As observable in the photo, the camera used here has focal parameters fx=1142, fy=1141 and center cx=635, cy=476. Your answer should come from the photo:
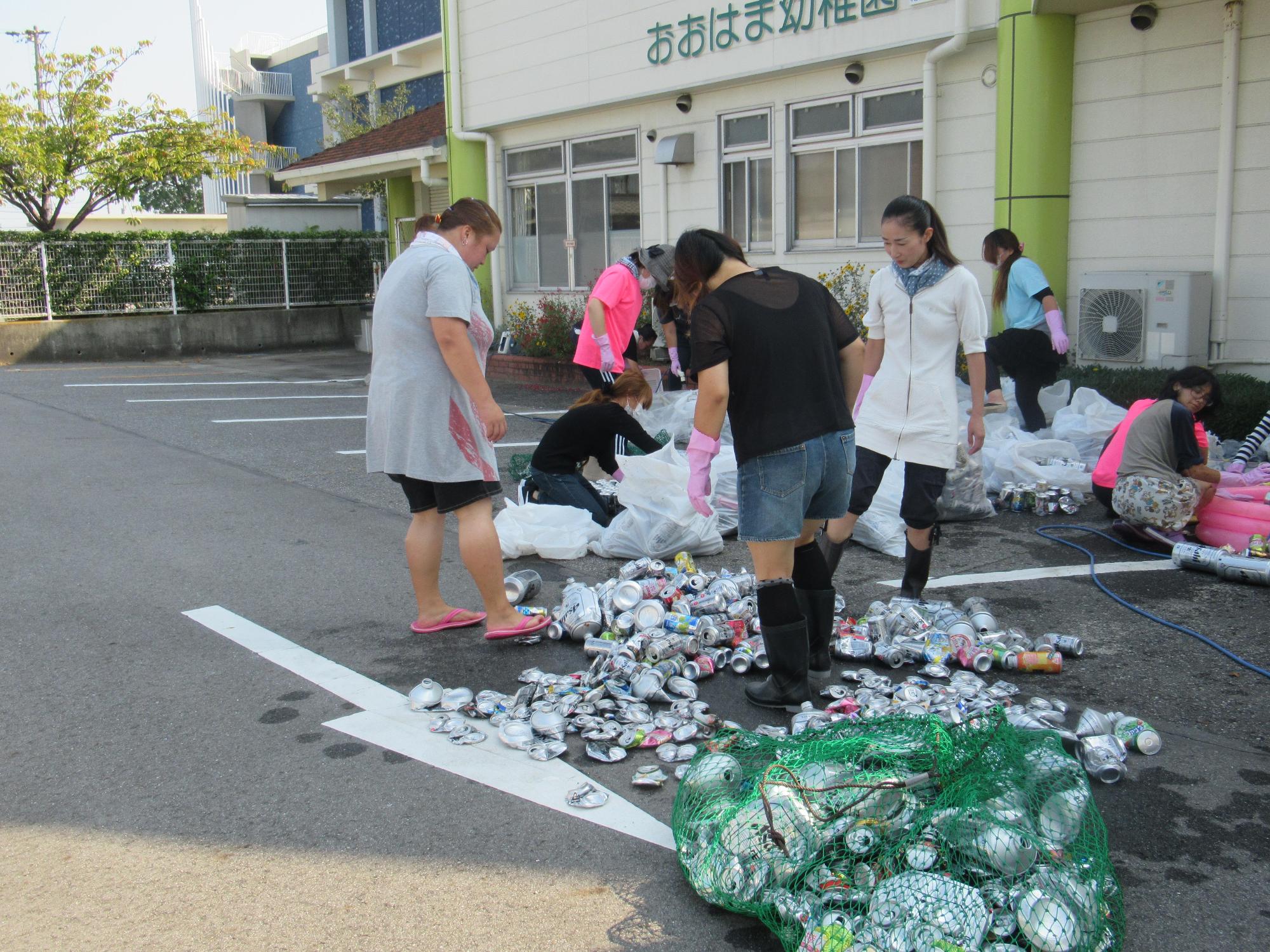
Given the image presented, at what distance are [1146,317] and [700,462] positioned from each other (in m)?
6.52

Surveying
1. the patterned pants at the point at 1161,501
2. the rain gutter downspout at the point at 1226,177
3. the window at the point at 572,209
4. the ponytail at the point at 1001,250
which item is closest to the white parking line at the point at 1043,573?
the patterned pants at the point at 1161,501

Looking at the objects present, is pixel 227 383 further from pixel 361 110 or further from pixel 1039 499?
pixel 361 110

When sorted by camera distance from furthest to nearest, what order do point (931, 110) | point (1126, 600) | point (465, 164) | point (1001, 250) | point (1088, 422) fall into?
1. point (465, 164)
2. point (931, 110)
3. point (1088, 422)
4. point (1001, 250)
5. point (1126, 600)

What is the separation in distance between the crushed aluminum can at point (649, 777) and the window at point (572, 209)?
1202cm

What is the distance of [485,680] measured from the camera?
15.1 feet

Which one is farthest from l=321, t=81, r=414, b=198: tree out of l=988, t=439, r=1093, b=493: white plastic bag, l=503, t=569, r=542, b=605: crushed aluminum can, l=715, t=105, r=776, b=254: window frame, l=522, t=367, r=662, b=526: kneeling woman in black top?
l=503, t=569, r=542, b=605: crushed aluminum can

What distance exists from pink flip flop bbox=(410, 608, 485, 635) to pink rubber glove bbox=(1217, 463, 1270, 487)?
4.60 m

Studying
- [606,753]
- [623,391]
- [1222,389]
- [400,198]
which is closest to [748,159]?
[1222,389]

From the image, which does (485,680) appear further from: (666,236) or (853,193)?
(666,236)

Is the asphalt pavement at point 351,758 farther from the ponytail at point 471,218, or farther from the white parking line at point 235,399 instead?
the white parking line at point 235,399

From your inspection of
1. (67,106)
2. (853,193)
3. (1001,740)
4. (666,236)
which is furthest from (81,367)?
(1001,740)

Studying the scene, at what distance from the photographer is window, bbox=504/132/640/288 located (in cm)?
1523

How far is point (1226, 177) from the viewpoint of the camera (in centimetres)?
893

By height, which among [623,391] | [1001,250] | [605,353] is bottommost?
[623,391]
